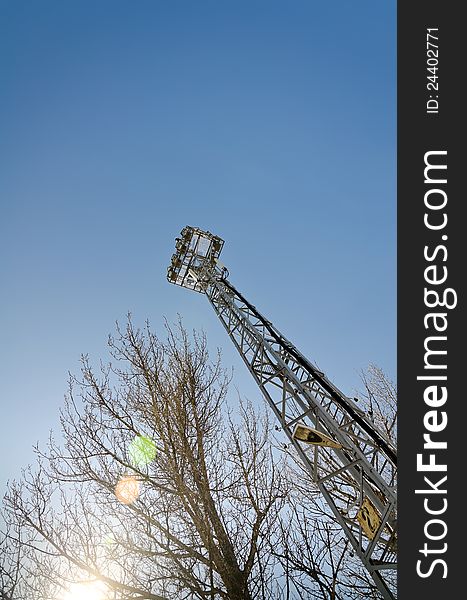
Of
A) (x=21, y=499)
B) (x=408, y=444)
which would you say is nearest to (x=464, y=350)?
(x=408, y=444)

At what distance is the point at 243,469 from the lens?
6.02 metres

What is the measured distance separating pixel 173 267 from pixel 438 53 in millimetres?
8034

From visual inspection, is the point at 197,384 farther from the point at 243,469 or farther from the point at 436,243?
the point at 436,243

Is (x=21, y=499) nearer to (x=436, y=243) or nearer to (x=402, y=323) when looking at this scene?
(x=402, y=323)

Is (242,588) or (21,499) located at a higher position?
(21,499)

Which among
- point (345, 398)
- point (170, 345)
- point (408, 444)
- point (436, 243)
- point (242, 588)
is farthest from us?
point (170, 345)

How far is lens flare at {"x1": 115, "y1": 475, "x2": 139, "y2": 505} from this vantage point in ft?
19.4

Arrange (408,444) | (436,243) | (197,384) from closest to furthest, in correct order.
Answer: (408,444)
(436,243)
(197,384)

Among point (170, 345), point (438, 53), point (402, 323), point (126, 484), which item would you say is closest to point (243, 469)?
point (126, 484)

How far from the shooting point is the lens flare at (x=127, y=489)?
5.91 meters

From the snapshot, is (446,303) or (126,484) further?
(126,484)

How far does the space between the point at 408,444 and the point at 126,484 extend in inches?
183

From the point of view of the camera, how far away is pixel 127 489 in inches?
238

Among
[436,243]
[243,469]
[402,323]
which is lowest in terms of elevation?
[243,469]
